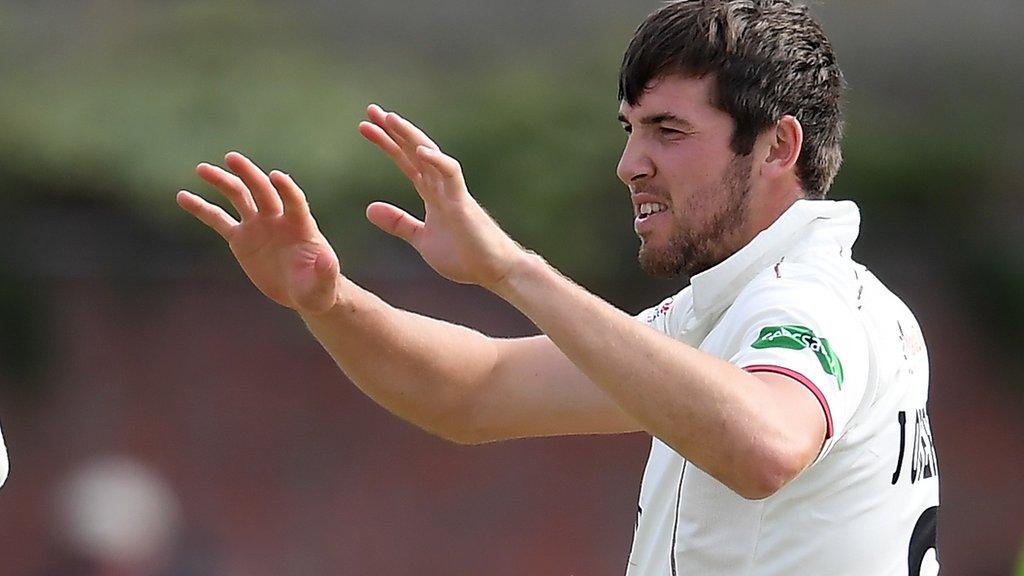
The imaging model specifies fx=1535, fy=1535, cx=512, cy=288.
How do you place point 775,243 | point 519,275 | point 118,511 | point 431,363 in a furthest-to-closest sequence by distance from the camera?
point 118,511 < point 431,363 < point 775,243 < point 519,275

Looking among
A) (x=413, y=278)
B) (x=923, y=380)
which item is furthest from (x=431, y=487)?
(x=923, y=380)

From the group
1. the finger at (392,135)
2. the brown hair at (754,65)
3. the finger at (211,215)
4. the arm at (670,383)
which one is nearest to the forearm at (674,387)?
the arm at (670,383)

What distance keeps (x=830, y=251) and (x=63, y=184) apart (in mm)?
8759

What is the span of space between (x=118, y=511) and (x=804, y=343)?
762 centimetres

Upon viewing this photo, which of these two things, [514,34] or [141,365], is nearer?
[141,365]

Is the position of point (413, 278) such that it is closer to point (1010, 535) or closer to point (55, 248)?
point (55, 248)

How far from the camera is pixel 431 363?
141 inches

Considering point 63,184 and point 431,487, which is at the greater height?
point 63,184

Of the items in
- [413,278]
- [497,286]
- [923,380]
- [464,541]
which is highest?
[413,278]

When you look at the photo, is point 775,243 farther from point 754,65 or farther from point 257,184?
point 257,184

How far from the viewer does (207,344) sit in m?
10.5

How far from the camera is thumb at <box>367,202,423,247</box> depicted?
2.76 meters

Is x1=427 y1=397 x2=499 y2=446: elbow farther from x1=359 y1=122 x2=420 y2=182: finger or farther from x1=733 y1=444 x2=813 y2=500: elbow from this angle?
x1=733 y1=444 x2=813 y2=500: elbow

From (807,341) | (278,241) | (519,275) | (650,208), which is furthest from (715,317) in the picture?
(278,241)
